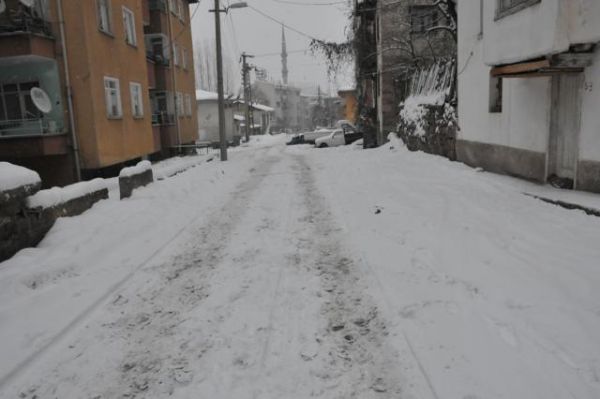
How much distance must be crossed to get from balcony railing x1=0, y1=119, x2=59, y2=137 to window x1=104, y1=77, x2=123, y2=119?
193 cm

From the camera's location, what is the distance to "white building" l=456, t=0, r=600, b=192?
295 inches

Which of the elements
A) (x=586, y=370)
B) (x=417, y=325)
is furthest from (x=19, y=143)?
(x=586, y=370)

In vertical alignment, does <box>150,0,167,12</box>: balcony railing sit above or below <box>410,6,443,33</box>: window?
above

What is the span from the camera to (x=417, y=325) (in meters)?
4.21

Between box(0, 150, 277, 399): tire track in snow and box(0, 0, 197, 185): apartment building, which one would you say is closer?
box(0, 150, 277, 399): tire track in snow

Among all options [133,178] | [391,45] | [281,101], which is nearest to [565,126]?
[133,178]

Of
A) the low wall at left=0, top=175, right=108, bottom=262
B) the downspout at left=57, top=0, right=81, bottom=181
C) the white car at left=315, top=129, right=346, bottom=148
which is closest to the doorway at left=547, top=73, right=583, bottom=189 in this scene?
the low wall at left=0, top=175, right=108, bottom=262

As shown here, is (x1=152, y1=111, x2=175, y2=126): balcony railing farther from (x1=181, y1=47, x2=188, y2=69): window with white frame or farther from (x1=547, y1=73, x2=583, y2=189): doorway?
(x1=547, y1=73, x2=583, y2=189): doorway

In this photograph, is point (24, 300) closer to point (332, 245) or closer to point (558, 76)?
point (332, 245)

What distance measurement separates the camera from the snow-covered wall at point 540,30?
712cm

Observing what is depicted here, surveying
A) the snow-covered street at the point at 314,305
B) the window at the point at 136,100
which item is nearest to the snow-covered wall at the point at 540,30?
the snow-covered street at the point at 314,305

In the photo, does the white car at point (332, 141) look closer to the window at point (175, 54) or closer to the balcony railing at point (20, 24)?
the window at point (175, 54)

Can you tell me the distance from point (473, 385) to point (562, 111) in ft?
23.5

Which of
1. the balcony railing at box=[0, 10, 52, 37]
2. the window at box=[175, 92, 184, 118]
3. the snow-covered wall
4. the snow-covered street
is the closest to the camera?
the snow-covered street
